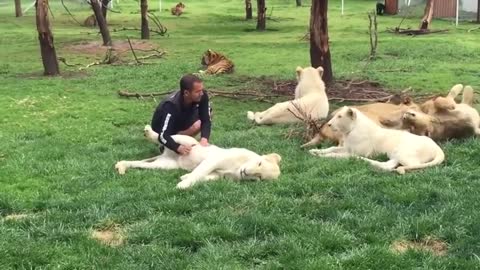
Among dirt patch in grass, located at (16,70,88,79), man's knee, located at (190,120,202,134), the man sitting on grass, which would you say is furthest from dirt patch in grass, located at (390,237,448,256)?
dirt patch in grass, located at (16,70,88,79)

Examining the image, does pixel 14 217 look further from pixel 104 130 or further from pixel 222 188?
pixel 104 130

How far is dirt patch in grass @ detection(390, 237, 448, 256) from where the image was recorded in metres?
5.00

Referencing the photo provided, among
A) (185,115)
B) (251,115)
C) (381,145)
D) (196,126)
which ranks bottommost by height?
(251,115)

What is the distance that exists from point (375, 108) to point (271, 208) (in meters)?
3.58

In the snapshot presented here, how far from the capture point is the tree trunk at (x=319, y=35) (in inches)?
516

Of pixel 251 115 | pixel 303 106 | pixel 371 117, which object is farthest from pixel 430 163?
pixel 251 115

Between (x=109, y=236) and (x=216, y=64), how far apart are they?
10.4 m

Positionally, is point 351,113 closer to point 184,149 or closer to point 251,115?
point 184,149

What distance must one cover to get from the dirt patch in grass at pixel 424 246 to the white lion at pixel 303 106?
14.4 feet

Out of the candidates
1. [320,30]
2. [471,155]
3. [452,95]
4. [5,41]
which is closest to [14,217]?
[471,155]

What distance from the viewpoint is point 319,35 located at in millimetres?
13156

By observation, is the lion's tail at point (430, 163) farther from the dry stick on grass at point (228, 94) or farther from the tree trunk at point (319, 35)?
the tree trunk at point (319, 35)

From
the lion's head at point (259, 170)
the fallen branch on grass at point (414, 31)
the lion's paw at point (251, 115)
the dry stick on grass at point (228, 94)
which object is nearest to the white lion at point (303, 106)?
the lion's paw at point (251, 115)

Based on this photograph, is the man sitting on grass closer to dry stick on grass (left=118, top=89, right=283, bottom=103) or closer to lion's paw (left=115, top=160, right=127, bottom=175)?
lion's paw (left=115, top=160, right=127, bottom=175)
